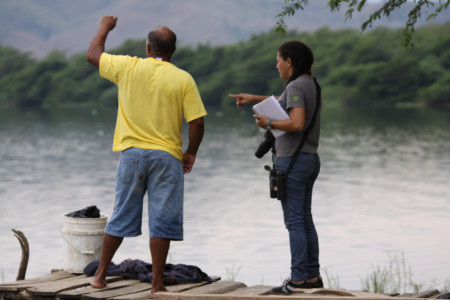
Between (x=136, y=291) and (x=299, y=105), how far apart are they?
1.79 m

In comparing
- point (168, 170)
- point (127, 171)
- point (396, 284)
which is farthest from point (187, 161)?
point (396, 284)

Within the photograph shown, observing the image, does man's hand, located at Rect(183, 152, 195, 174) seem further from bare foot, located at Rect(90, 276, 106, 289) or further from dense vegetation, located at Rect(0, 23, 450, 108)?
dense vegetation, located at Rect(0, 23, 450, 108)

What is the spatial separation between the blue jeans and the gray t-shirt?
0.07 meters

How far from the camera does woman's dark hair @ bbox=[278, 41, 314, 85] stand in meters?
6.30

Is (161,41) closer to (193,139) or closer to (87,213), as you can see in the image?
(193,139)

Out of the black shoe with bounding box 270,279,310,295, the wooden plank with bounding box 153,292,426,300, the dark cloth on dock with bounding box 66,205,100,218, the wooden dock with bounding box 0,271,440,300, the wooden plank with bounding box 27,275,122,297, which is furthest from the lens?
the dark cloth on dock with bounding box 66,205,100,218

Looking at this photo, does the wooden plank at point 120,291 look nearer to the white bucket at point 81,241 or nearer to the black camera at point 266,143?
the white bucket at point 81,241

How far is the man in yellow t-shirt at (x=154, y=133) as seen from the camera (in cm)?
607

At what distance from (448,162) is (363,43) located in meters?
99.4

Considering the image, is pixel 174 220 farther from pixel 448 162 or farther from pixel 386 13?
pixel 448 162

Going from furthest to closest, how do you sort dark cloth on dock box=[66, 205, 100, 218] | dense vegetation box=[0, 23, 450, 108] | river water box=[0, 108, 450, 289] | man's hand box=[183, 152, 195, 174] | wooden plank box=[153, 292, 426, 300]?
1. dense vegetation box=[0, 23, 450, 108]
2. river water box=[0, 108, 450, 289]
3. dark cloth on dock box=[66, 205, 100, 218]
4. man's hand box=[183, 152, 195, 174]
5. wooden plank box=[153, 292, 426, 300]

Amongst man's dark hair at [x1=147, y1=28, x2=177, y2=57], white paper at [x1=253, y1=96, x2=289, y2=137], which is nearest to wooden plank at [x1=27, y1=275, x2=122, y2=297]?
white paper at [x1=253, y1=96, x2=289, y2=137]

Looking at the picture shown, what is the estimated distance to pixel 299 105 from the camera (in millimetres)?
6180

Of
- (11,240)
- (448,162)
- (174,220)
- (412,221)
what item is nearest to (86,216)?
(174,220)
